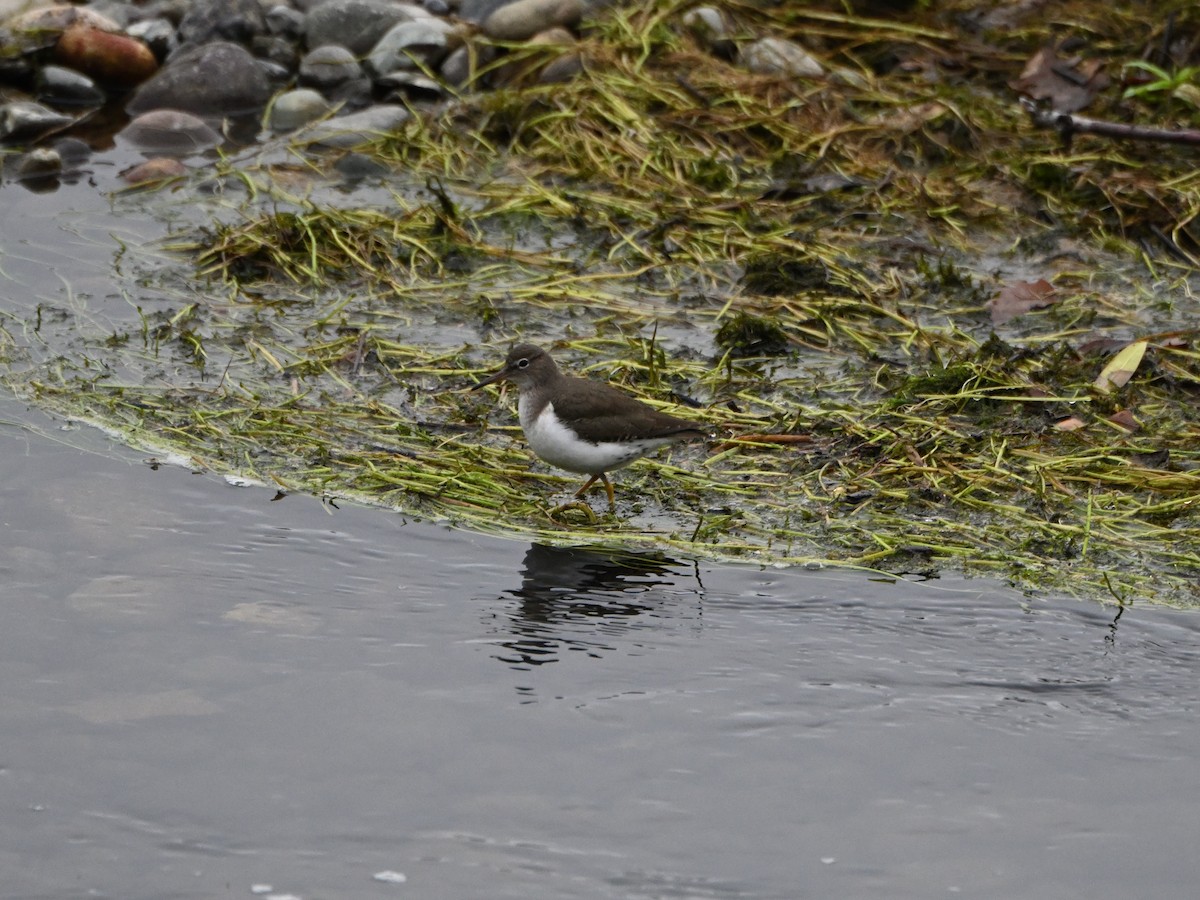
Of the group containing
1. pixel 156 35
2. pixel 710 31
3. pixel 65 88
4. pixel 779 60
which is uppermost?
pixel 710 31

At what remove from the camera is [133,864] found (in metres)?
4.96

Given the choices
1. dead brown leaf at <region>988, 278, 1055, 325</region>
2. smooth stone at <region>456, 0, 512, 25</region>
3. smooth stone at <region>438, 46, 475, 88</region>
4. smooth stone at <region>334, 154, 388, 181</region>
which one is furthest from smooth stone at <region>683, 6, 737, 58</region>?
dead brown leaf at <region>988, 278, 1055, 325</region>

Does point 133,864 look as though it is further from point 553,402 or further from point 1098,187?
point 1098,187

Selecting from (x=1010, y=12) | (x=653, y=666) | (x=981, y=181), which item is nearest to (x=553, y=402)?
(x=653, y=666)

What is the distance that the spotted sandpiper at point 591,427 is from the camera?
276 inches

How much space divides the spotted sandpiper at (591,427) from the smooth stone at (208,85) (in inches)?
214

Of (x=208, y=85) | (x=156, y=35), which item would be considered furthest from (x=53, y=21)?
(x=208, y=85)

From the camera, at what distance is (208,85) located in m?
11.6

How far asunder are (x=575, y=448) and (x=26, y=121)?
19.7 feet

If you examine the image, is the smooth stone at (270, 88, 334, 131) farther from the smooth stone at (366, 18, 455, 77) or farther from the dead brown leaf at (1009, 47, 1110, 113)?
the dead brown leaf at (1009, 47, 1110, 113)

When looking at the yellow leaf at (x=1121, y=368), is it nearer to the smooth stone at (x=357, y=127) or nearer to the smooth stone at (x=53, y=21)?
the smooth stone at (x=357, y=127)

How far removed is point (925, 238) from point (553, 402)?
3.73 m

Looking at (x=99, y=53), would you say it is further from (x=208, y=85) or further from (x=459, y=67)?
(x=459, y=67)

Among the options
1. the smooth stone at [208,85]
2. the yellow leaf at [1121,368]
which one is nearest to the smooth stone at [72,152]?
the smooth stone at [208,85]
